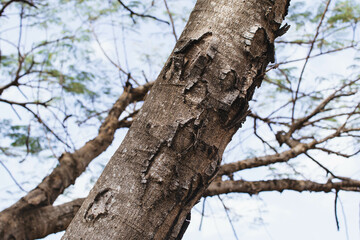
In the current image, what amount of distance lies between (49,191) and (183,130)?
1.91 meters

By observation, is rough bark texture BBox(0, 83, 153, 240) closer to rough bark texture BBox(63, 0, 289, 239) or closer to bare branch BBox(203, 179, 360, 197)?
bare branch BBox(203, 179, 360, 197)

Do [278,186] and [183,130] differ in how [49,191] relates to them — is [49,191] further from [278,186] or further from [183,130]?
[183,130]

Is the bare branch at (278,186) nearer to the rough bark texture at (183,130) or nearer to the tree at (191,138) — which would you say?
the tree at (191,138)

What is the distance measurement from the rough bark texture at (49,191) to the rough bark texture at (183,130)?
1549 millimetres

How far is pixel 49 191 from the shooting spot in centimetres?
237

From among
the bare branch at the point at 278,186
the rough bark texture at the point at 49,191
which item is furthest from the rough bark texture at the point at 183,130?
the bare branch at the point at 278,186

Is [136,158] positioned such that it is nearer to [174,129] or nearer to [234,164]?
[174,129]

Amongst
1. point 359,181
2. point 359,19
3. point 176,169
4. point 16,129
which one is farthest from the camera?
point 16,129

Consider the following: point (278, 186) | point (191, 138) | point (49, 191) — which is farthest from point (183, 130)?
point (278, 186)

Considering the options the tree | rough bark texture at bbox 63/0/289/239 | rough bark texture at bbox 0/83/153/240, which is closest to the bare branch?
the tree

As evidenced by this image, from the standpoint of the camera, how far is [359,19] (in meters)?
3.35

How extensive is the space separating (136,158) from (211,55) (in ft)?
0.89

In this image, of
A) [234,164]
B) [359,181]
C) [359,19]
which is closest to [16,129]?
[234,164]

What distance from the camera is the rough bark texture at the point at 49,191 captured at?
6.79 ft
